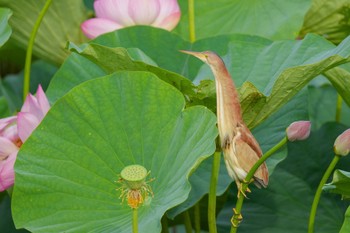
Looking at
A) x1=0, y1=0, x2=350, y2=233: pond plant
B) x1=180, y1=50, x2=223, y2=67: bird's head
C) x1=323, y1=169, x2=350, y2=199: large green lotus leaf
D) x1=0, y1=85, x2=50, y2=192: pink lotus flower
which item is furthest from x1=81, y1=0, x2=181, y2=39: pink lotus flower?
x1=323, y1=169, x2=350, y2=199: large green lotus leaf

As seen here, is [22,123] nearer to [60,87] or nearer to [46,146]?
[46,146]

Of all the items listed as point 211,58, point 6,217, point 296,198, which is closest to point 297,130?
point 211,58

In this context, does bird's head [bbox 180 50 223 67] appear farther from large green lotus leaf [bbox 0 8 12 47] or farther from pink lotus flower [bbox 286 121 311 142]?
large green lotus leaf [bbox 0 8 12 47]

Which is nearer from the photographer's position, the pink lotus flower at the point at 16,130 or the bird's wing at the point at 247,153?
the bird's wing at the point at 247,153

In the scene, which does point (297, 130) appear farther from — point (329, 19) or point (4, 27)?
point (329, 19)

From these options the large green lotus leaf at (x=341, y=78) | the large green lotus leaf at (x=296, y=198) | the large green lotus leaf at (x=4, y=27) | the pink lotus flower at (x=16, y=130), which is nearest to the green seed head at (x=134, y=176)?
the pink lotus flower at (x=16, y=130)

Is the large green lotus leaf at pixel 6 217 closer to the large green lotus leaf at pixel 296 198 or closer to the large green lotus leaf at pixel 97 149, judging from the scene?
the large green lotus leaf at pixel 296 198
